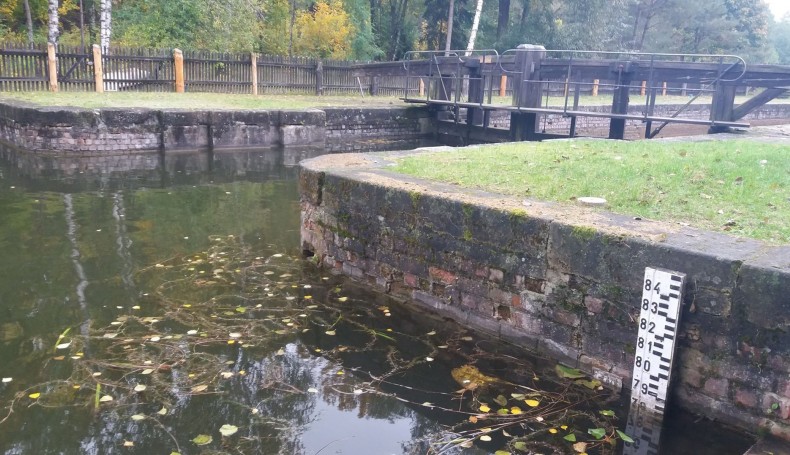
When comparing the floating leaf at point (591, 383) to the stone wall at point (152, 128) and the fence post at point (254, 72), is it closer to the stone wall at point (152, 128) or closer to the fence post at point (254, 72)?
the stone wall at point (152, 128)

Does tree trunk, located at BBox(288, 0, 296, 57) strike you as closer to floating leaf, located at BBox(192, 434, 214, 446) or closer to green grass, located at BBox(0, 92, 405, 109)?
green grass, located at BBox(0, 92, 405, 109)

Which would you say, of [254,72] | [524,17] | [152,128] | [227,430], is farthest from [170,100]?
[524,17]

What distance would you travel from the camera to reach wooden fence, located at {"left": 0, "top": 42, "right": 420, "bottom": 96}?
1883 cm

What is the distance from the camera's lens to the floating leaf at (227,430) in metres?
A: 4.04

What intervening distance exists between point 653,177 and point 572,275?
2366 mm

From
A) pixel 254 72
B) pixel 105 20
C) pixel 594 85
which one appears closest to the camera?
pixel 594 85

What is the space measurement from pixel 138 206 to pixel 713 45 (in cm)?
4412

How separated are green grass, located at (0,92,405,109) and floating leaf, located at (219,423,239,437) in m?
13.1

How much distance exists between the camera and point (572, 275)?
4785mm

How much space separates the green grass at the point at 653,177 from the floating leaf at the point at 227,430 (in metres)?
3.21

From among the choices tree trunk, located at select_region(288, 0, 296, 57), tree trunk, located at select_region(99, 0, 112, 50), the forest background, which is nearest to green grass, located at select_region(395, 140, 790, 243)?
tree trunk, located at select_region(99, 0, 112, 50)

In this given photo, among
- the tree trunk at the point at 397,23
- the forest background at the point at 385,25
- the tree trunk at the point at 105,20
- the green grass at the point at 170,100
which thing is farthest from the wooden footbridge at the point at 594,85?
the tree trunk at the point at 397,23

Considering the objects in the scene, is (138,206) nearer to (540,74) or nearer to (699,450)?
(699,450)

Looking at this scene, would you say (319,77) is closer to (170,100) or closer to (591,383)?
(170,100)
